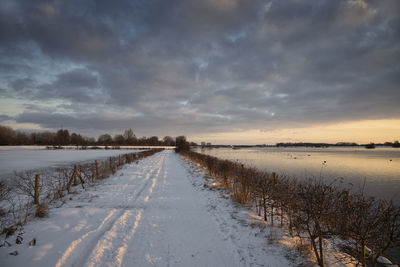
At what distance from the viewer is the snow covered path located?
3961 millimetres

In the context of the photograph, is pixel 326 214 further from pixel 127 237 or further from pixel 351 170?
pixel 351 170

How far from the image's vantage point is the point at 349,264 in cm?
390

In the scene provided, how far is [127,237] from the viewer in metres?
4.85

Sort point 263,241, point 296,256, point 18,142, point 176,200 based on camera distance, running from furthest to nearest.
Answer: point 18,142
point 176,200
point 263,241
point 296,256

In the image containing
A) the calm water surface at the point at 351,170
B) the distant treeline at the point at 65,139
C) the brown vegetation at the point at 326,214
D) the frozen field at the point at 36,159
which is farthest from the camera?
the distant treeline at the point at 65,139

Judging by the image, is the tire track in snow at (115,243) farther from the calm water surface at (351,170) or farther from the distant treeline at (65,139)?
the distant treeline at (65,139)

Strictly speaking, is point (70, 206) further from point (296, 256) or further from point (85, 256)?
point (296, 256)

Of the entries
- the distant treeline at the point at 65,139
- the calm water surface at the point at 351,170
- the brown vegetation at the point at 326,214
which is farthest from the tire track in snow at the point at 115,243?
the distant treeline at the point at 65,139

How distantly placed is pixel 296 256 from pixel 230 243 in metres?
1.47

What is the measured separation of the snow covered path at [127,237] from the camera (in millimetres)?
3961

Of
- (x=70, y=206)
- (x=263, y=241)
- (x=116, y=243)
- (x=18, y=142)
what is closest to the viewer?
(x=116, y=243)

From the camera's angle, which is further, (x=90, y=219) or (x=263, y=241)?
(x=90, y=219)

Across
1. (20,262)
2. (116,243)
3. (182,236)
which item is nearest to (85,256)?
(116,243)

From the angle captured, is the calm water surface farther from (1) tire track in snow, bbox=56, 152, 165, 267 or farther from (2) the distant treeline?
(2) the distant treeline
